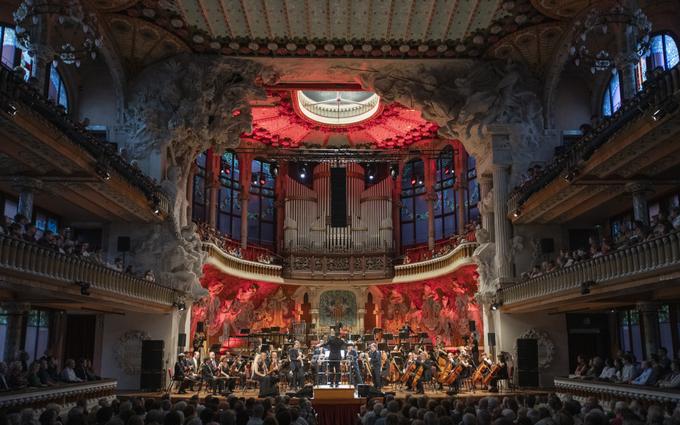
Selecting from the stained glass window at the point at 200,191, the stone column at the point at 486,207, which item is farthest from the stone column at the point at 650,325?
the stained glass window at the point at 200,191

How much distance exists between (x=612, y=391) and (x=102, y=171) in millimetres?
11888

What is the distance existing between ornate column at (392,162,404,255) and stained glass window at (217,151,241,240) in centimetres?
699

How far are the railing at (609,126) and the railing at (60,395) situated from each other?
1100 cm

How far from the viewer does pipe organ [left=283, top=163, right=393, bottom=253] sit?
97.1ft

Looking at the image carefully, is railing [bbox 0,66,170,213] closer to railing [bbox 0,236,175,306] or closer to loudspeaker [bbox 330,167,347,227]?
railing [bbox 0,236,175,306]

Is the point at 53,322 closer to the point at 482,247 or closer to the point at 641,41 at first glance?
the point at 482,247

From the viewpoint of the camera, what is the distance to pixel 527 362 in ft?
61.2

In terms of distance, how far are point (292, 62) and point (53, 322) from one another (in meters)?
10.6

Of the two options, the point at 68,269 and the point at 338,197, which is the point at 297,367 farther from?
the point at 338,197

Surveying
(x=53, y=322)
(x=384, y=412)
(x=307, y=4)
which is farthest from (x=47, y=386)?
(x=307, y=4)

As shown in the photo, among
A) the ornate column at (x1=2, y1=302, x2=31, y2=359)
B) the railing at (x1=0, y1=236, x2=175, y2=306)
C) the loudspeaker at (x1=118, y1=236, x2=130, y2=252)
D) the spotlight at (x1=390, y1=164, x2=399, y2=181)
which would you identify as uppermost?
the spotlight at (x1=390, y1=164, x2=399, y2=181)

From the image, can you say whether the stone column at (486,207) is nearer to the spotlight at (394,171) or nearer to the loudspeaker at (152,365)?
the spotlight at (394,171)

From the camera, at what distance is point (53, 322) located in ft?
61.4

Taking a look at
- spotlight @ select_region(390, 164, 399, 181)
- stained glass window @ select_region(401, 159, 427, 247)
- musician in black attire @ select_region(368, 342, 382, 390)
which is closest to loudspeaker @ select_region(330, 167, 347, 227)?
spotlight @ select_region(390, 164, 399, 181)
